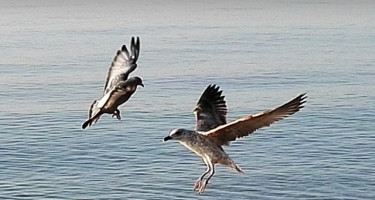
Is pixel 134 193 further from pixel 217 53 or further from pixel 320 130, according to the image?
pixel 217 53

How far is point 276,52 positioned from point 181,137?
2366 inches

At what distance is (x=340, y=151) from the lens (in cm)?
4347

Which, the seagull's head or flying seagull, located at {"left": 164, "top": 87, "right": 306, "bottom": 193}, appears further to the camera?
Answer: the seagull's head

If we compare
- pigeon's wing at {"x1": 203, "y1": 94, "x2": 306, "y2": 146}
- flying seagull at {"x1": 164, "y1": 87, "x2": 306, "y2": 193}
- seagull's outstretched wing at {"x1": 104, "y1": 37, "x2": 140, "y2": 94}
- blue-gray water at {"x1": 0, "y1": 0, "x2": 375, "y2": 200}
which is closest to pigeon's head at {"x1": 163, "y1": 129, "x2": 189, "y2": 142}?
flying seagull at {"x1": 164, "y1": 87, "x2": 306, "y2": 193}

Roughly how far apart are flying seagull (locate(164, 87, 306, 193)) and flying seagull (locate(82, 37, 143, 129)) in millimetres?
780

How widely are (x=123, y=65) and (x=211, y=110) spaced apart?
5.32 ft

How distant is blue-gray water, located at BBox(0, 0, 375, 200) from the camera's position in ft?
135

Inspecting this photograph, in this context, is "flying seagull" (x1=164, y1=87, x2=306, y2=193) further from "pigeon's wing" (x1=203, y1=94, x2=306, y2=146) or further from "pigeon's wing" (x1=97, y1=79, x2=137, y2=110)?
"pigeon's wing" (x1=97, y1=79, x2=137, y2=110)

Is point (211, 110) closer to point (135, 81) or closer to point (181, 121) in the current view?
point (135, 81)

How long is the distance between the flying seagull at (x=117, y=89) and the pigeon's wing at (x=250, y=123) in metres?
1.27

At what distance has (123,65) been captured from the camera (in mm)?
15289

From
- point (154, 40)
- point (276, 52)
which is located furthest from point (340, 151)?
point (154, 40)

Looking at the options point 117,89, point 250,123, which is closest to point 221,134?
point 250,123

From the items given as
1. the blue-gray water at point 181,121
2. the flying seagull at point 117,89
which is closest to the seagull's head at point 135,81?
the flying seagull at point 117,89
